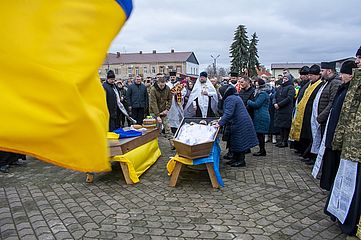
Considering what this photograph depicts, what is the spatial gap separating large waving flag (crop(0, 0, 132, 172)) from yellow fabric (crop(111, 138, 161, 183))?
4213 mm

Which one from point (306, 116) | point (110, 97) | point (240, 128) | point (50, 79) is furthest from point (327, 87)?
point (50, 79)

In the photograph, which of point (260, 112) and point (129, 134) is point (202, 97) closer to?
point (260, 112)

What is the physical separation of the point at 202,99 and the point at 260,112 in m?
1.34

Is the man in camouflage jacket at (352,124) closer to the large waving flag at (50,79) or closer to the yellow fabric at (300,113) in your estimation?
the large waving flag at (50,79)

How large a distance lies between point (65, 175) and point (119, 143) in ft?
4.47

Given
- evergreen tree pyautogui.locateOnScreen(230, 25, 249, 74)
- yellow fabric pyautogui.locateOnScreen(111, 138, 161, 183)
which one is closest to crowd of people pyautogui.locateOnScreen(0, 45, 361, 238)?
yellow fabric pyautogui.locateOnScreen(111, 138, 161, 183)

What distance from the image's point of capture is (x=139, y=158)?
594 centimetres

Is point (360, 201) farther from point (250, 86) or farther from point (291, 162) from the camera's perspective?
point (250, 86)

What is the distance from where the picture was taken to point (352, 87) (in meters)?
3.52

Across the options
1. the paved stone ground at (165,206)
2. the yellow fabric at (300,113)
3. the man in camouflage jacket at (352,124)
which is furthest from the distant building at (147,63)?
the man in camouflage jacket at (352,124)

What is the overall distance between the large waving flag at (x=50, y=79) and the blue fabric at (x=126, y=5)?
10cm

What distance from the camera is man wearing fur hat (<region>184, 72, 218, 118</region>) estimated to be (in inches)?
305

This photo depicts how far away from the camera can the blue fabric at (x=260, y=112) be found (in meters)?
7.37

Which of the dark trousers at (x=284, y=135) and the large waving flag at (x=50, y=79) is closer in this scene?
the large waving flag at (x=50, y=79)
